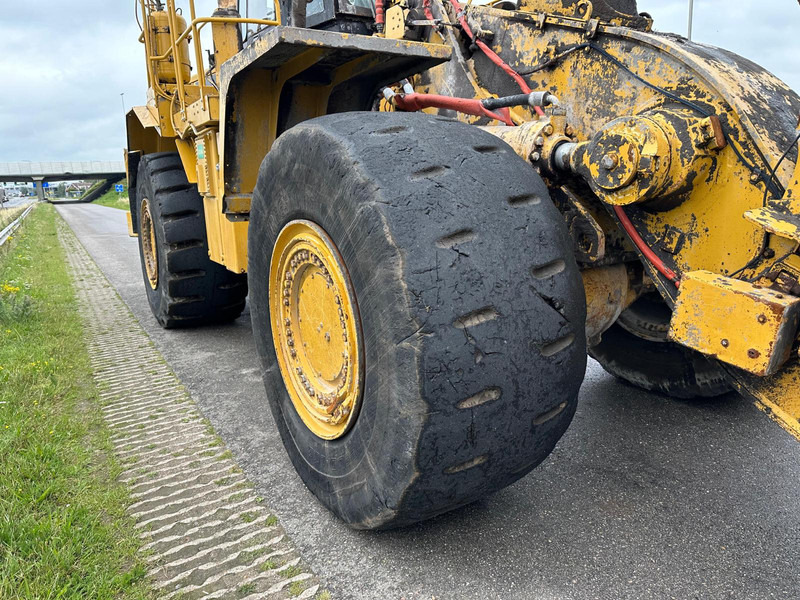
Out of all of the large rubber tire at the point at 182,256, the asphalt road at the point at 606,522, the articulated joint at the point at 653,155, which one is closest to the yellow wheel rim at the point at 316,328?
the asphalt road at the point at 606,522

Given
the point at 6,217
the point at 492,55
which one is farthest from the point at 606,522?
the point at 6,217

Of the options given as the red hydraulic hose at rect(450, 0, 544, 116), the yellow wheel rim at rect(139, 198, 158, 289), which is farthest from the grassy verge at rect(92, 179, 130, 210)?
the red hydraulic hose at rect(450, 0, 544, 116)

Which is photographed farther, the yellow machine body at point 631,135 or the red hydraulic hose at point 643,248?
the red hydraulic hose at point 643,248

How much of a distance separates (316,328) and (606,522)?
1364 millimetres

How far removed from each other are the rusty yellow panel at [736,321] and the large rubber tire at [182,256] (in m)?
3.91

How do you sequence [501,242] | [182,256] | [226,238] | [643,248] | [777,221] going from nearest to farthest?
1. [777,221]
2. [501,242]
3. [643,248]
4. [226,238]
5. [182,256]

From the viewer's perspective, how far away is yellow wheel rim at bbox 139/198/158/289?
5363mm

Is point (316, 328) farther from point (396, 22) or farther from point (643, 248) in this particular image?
point (396, 22)

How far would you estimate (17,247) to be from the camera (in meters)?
12.0

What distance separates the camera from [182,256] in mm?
4801

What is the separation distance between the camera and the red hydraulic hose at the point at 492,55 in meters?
2.57

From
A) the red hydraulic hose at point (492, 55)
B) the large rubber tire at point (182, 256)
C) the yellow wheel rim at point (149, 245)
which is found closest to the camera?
the red hydraulic hose at point (492, 55)

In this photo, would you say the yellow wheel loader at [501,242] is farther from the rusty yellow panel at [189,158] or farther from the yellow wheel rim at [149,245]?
the yellow wheel rim at [149,245]

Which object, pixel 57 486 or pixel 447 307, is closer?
pixel 447 307
